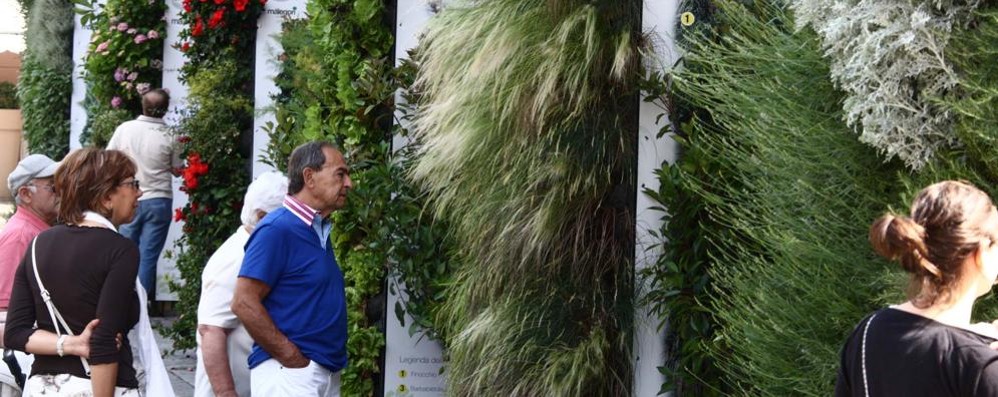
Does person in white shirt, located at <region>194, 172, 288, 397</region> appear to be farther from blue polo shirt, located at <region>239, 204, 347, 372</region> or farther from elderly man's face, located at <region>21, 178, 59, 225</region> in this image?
elderly man's face, located at <region>21, 178, 59, 225</region>

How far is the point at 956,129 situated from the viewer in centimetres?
320

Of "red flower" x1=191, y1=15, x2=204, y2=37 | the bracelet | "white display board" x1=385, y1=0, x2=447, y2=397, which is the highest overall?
"red flower" x1=191, y1=15, x2=204, y2=37

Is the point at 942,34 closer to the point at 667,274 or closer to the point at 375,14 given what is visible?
the point at 667,274

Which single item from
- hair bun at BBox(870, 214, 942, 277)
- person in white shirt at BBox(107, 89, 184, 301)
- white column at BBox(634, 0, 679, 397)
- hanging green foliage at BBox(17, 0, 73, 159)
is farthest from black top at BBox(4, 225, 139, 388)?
hanging green foliage at BBox(17, 0, 73, 159)

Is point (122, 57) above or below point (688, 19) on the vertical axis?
above

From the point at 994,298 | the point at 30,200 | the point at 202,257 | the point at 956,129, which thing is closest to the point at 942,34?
the point at 956,129

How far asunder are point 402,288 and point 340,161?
5.19 ft

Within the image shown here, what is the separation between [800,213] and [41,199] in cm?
319

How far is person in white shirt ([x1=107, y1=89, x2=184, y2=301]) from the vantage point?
32.6 feet

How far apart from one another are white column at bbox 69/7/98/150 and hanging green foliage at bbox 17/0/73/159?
397 mm

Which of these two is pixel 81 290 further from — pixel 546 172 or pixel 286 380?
pixel 546 172

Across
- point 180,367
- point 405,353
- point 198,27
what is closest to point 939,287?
point 405,353

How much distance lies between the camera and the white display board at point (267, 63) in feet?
28.9

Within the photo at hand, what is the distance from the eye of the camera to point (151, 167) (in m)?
9.95
